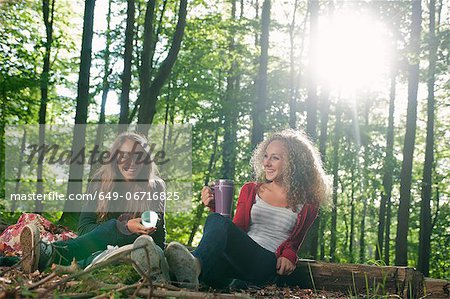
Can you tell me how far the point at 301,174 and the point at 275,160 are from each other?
24 cm

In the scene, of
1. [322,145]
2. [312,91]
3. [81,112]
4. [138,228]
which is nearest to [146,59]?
[81,112]

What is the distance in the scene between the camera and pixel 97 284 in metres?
2.61

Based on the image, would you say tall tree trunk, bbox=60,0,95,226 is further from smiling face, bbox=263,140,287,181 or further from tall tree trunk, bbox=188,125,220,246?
smiling face, bbox=263,140,287,181

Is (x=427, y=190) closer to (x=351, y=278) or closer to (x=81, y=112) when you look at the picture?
(x=81, y=112)

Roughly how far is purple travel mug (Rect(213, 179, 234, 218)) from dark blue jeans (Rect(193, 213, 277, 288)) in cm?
10

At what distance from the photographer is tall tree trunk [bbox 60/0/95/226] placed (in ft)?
37.1

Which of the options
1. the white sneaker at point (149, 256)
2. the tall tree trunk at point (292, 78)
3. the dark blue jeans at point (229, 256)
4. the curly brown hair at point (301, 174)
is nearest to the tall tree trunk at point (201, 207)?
the tall tree trunk at point (292, 78)

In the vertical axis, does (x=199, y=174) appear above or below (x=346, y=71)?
below

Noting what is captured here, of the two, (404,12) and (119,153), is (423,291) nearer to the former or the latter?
(119,153)

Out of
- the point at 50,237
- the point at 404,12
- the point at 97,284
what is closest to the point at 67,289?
the point at 97,284

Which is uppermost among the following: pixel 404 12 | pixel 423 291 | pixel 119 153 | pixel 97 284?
pixel 404 12

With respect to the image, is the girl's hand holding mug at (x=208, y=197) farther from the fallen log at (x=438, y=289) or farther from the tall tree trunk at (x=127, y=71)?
the tall tree trunk at (x=127, y=71)

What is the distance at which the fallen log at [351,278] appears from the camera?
4539 millimetres

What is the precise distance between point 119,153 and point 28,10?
48.3 ft
